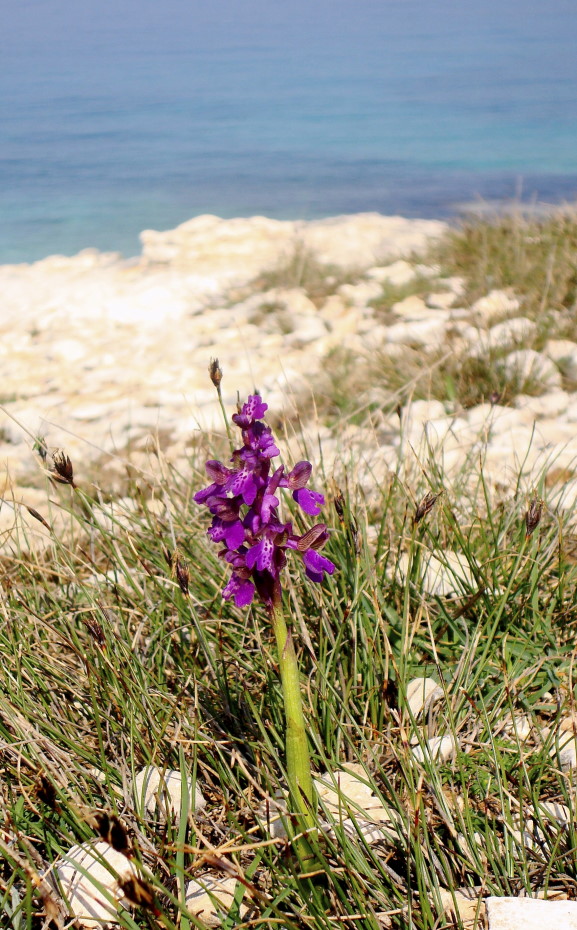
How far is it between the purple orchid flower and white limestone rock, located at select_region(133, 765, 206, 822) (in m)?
0.56

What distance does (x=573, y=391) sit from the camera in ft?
13.8

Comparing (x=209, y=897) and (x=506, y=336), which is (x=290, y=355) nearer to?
(x=506, y=336)

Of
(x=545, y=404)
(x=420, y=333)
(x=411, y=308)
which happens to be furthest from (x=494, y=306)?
(x=545, y=404)

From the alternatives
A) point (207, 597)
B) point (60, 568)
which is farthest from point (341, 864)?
point (60, 568)

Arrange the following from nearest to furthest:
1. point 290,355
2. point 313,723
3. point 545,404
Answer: point 313,723, point 545,404, point 290,355

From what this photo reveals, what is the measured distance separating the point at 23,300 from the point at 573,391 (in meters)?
6.07

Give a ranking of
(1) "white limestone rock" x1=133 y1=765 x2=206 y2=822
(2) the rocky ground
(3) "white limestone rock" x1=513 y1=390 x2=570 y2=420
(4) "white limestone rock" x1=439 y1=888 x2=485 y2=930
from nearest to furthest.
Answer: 1. (4) "white limestone rock" x1=439 y1=888 x2=485 y2=930
2. (1) "white limestone rock" x1=133 y1=765 x2=206 y2=822
3. (2) the rocky ground
4. (3) "white limestone rock" x1=513 y1=390 x2=570 y2=420

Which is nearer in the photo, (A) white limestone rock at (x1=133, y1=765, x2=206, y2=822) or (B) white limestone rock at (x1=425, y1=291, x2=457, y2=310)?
(A) white limestone rock at (x1=133, y1=765, x2=206, y2=822)

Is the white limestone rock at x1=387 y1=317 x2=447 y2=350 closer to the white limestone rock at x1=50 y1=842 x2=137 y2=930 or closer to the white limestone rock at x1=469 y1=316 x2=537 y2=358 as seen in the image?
the white limestone rock at x1=469 y1=316 x2=537 y2=358

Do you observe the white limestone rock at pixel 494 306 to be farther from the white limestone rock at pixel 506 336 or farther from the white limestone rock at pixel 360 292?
Answer: the white limestone rock at pixel 360 292

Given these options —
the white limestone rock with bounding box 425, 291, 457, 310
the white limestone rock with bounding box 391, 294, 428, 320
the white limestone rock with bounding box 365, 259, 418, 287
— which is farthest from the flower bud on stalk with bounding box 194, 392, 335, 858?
the white limestone rock with bounding box 365, 259, 418, 287

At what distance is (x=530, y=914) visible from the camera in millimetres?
1359

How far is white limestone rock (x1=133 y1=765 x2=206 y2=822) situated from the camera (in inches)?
63.8

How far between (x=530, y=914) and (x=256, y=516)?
2.66 feet
